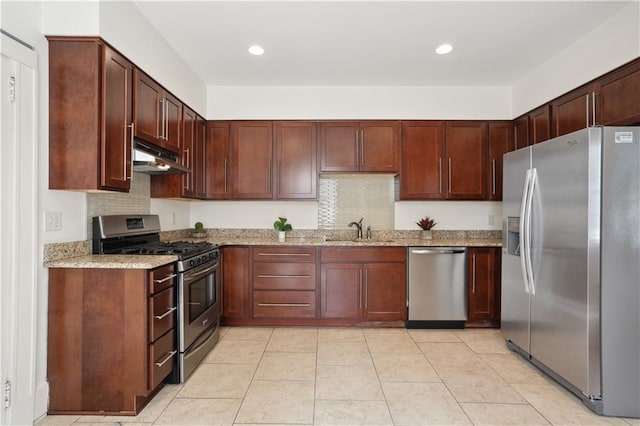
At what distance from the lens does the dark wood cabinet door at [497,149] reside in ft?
12.8

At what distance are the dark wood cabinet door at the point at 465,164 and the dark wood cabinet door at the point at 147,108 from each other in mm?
3005

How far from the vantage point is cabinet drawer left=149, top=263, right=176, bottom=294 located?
213 centimetres

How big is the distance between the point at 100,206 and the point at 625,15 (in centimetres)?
408

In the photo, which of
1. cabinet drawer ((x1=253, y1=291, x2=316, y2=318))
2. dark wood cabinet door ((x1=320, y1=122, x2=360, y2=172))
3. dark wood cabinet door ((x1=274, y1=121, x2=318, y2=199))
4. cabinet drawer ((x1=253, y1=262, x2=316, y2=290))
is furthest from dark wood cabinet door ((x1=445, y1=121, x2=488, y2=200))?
cabinet drawer ((x1=253, y1=291, x2=316, y2=318))

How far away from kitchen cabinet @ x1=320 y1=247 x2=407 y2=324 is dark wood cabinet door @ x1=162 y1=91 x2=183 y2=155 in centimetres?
179

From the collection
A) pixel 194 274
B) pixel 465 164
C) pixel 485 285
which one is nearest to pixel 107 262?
pixel 194 274

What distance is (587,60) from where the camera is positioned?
2.81m

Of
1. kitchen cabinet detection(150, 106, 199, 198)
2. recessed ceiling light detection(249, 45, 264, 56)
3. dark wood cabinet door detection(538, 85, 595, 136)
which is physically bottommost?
kitchen cabinet detection(150, 106, 199, 198)

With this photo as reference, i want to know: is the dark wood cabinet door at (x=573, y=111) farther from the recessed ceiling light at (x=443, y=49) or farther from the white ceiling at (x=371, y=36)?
the recessed ceiling light at (x=443, y=49)

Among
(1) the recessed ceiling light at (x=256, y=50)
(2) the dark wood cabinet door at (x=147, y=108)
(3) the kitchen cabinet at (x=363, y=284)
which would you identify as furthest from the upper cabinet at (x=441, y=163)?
(2) the dark wood cabinet door at (x=147, y=108)

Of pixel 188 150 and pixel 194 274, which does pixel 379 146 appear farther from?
pixel 194 274

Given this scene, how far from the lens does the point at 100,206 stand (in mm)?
2562

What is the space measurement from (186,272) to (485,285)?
9.89 ft

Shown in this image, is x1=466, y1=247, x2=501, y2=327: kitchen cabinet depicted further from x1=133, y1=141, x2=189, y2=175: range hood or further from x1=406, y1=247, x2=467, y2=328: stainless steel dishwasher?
x1=133, y1=141, x2=189, y2=175: range hood
